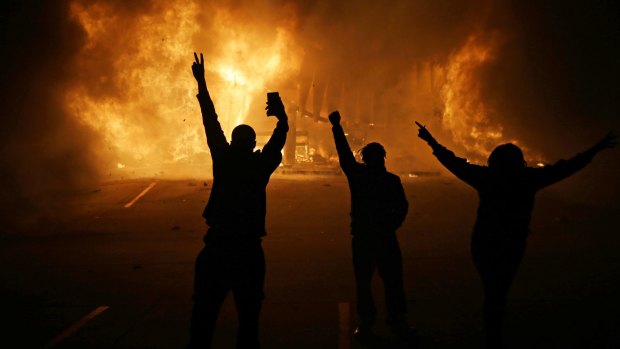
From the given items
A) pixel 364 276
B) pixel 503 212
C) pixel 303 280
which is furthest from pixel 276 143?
pixel 303 280

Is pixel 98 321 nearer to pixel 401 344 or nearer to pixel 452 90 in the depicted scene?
pixel 401 344

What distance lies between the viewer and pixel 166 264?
7.71 m

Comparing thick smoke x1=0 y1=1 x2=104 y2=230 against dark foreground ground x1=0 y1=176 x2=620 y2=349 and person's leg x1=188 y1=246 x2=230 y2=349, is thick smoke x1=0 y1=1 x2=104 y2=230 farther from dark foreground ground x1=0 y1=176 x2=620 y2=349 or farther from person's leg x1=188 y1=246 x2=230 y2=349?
person's leg x1=188 y1=246 x2=230 y2=349

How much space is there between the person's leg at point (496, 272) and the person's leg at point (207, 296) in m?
2.03

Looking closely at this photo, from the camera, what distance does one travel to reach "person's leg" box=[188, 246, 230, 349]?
3.08 metres

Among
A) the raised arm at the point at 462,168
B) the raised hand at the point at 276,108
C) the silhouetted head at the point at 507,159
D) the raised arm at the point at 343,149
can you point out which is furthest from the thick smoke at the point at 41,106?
the silhouetted head at the point at 507,159

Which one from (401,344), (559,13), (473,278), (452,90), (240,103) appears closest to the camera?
(401,344)

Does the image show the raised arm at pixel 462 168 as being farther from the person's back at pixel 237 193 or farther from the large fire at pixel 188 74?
the large fire at pixel 188 74

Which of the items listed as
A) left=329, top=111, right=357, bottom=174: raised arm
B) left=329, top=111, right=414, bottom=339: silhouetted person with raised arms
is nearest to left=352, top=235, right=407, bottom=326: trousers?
left=329, top=111, right=414, bottom=339: silhouetted person with raised arms

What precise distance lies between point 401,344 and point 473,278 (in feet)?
8.85

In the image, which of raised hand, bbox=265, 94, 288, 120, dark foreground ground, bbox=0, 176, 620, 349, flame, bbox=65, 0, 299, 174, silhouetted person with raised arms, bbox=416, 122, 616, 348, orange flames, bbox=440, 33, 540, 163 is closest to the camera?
silhouetted person with raised arms, bbox=416, 122, 616, 348

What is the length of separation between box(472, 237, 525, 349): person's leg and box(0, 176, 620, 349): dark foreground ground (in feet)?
2.47

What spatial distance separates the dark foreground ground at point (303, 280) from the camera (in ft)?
15.1

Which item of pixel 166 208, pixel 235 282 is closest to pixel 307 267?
pixel 235 282
